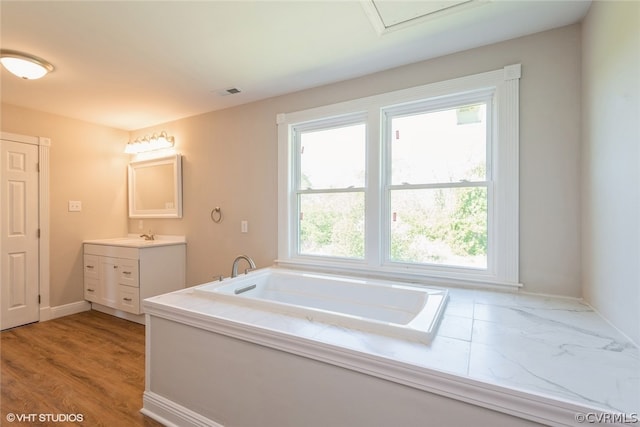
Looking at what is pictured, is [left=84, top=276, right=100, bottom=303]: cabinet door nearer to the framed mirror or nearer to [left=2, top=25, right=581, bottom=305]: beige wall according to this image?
[left=2, top=25, right=581, bottom=305]: beige wall

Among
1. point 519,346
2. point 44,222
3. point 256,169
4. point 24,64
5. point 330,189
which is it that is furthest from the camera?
point 44,222

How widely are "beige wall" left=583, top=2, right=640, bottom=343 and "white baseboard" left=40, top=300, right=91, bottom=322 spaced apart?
478 centimetres

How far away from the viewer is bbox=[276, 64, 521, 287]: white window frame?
1.86m

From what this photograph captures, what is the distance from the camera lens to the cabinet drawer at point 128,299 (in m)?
2.97

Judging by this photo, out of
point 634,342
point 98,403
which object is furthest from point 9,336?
point 634,342

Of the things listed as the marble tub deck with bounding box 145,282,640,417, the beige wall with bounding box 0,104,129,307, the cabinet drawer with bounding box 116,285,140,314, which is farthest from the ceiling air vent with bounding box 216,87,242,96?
the cabinet drawer with bounding box 116,285,140,314

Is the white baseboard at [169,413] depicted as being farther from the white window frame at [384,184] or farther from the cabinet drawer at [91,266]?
the cabinet drawer at [91,266]

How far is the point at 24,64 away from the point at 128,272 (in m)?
1.96

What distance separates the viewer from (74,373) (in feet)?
6.91

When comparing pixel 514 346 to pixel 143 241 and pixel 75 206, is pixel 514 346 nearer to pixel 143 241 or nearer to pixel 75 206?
pixel 143 241

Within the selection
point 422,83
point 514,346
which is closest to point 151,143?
point 422,83

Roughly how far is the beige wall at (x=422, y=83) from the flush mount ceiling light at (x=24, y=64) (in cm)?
135

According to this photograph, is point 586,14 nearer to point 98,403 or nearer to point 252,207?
point 252,207

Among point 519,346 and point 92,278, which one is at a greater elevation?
point 519,346
